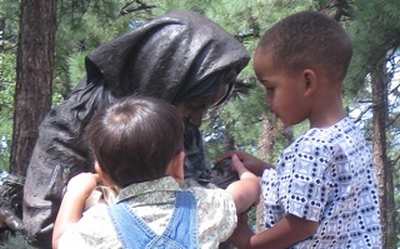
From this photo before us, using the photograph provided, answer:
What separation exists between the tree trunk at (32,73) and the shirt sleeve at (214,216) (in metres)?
3.14

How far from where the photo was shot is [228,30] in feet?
29.3

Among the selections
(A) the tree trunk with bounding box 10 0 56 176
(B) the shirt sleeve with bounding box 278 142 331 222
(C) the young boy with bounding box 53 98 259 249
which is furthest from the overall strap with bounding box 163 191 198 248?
(A) the tree trunk with bounding box 10 0 56 176

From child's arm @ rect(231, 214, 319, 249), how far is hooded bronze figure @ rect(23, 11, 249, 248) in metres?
0.25

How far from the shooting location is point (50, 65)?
5707 millimetres

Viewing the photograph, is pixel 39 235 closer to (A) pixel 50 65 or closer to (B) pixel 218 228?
(B) pixel 218 228

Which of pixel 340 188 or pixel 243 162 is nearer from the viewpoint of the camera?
pixel 340 188

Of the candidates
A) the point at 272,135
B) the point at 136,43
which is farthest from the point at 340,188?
the point at 272,135

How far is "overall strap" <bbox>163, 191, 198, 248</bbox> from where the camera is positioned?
227 cm

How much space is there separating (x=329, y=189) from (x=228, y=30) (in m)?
6.55

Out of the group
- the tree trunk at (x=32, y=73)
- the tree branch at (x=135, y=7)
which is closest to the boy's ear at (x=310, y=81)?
the tree trunk at (x=32, y=73)

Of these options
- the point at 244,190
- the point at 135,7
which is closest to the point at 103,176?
the point at 244,190

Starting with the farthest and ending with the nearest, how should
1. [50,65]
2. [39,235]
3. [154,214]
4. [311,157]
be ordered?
[50,65]
[39,235]
[311,157]
[154,214]

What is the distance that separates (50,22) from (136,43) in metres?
3.16

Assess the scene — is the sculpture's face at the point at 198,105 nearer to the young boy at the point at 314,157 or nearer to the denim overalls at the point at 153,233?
the young boy at the point at 314,157
